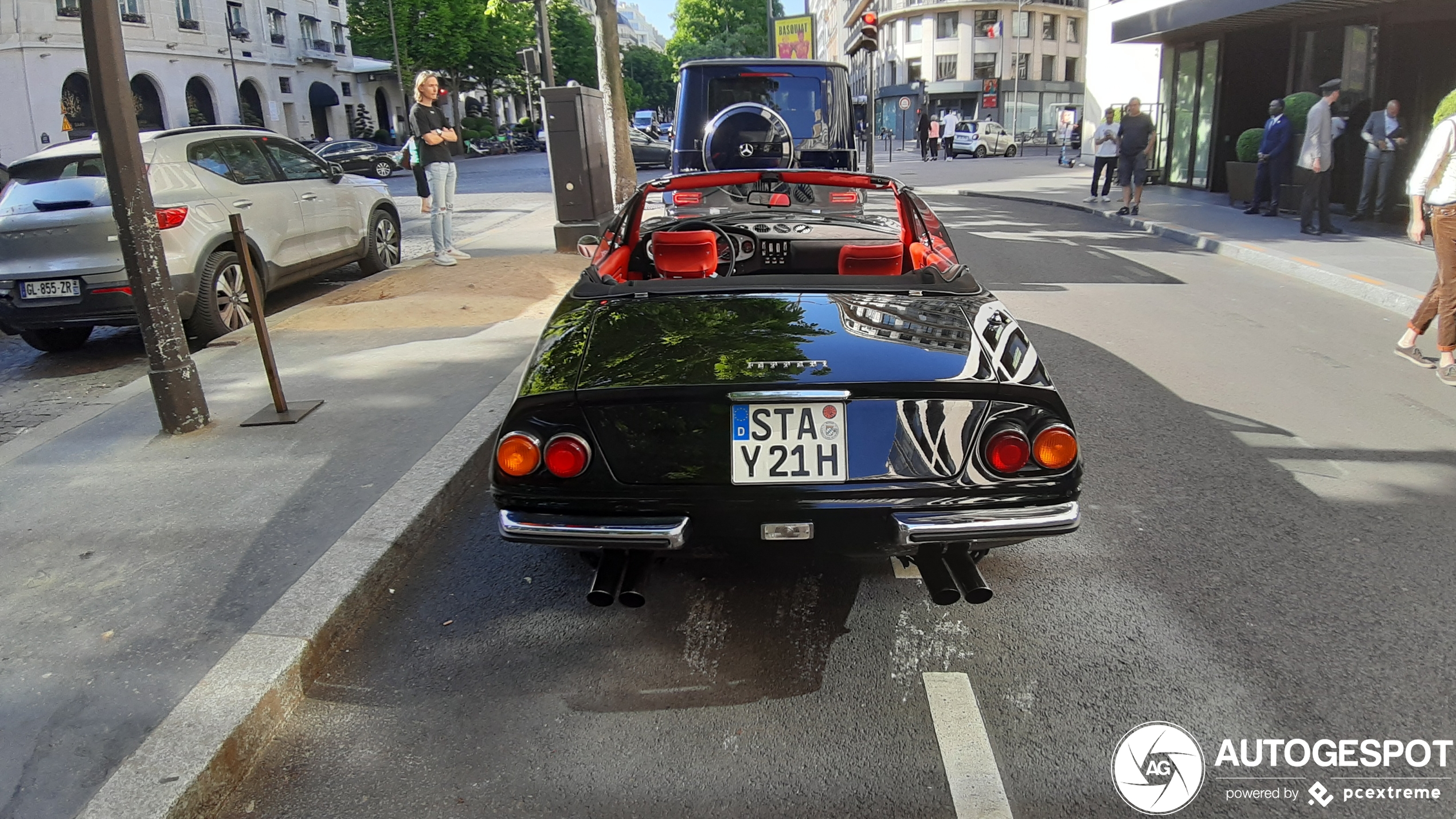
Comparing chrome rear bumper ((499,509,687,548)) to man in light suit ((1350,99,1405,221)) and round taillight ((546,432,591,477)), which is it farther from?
man in light suit ((1350,99,1405,221))

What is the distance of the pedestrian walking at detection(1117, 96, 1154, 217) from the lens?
15148mm

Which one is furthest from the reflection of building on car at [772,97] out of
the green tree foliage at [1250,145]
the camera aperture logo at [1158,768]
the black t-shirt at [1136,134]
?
the camera aperture logo at [1158,768]

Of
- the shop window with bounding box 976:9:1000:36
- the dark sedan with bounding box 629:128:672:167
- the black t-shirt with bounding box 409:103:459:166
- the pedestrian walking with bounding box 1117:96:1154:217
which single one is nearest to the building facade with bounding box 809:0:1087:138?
the shop window with bounding box 976:9:1000:36

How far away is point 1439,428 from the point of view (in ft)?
16.6

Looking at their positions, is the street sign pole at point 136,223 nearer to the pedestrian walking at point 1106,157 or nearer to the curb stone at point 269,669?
the curb stone at point 269,669

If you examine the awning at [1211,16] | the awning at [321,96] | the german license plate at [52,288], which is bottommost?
the german license plate at [52,288]

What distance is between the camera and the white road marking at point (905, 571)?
3541 millimetres

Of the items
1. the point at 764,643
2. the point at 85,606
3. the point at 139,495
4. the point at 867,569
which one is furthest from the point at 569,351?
the point at 139,495

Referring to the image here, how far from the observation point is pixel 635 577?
2936 millimetres

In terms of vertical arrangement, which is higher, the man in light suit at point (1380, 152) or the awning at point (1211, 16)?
the awning at point (1211, 16)

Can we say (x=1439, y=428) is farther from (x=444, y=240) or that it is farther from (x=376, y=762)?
(x=444, y=240)

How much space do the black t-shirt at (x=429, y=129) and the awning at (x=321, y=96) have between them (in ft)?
156

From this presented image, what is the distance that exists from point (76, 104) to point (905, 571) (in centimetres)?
4225

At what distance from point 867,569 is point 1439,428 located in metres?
3.61
